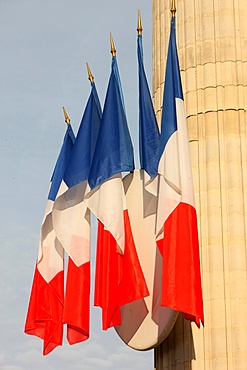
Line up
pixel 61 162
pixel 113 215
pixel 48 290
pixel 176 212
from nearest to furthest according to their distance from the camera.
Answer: pixel 176 212
pixel 113 215
pixel 48 290
pixel 61 162

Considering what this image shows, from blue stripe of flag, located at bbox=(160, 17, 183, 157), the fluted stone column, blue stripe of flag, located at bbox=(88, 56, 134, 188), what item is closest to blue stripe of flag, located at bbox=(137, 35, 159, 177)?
blue stripe of flag, located at bbox=(88, 56, 134, 188)

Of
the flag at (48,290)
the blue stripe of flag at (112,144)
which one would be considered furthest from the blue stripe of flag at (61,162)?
the blue stripe of flag at (112,144)

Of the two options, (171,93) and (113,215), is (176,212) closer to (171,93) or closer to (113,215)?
(113,215)

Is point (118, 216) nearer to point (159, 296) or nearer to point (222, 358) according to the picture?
point (159, 296)

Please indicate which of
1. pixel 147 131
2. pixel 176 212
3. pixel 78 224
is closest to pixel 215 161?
pixel 147 131

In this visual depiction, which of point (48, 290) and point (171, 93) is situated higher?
point (171, 93)

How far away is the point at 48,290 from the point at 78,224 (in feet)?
4.30

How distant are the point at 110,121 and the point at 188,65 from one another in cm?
190

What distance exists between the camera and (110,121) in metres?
16.3

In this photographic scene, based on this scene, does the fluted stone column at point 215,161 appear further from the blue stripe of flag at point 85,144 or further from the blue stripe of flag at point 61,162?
the blue stripe of flag at point 61,162

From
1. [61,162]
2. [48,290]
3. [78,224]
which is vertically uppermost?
[61,162]

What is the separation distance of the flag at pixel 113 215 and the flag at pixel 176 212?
640 mm

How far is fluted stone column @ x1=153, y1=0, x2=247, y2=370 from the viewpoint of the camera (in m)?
14.9

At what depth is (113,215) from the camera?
15281mm
